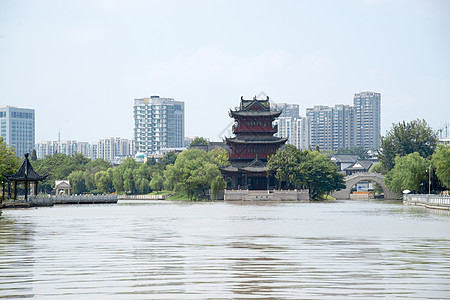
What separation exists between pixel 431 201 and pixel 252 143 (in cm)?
3417

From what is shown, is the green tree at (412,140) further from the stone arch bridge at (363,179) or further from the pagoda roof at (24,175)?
the pagoda roof at (24,175)

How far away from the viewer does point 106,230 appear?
124ft

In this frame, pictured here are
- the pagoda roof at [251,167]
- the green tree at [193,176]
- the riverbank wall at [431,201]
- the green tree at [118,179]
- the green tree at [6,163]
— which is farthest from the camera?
the green tree at [118,179]

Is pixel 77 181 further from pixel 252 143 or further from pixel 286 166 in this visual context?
pixel 286 166

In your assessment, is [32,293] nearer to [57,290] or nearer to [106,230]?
[57,290]

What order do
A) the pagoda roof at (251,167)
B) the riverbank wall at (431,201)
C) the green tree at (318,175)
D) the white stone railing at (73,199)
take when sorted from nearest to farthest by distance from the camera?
the riverbank wall at (431,201)
the white stone railing at (73,199)
the green tree at (318,175)
the pagoda roof at (251,167)

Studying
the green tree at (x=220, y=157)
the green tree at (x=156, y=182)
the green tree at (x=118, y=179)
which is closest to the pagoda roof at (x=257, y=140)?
the green tree at (x=220, y=157)

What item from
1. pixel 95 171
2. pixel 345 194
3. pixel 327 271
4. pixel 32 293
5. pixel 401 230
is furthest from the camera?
pixel 95 171

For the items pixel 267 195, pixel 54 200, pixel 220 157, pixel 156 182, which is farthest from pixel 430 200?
pixel 156 182

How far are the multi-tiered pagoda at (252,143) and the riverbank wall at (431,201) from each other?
22.0 m

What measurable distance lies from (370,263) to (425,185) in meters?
77.4

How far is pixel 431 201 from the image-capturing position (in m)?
74.6

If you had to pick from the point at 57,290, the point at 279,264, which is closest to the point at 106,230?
the point at 279,264

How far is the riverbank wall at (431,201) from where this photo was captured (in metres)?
67.8
